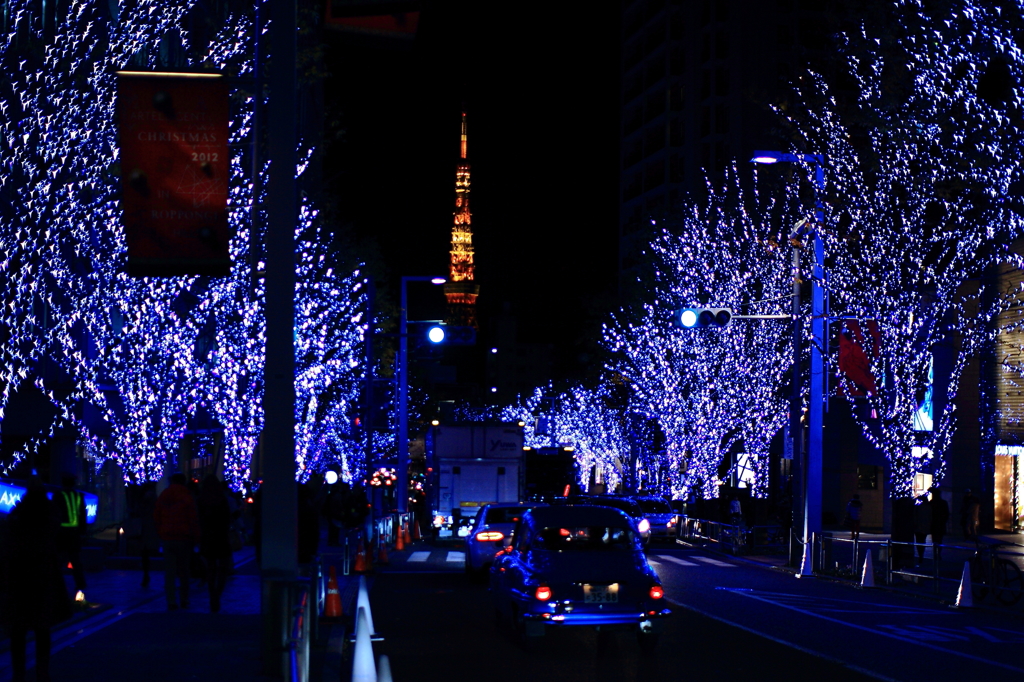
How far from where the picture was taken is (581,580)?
13.2 meters

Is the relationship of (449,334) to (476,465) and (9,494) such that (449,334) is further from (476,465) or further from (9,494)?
(9,494)

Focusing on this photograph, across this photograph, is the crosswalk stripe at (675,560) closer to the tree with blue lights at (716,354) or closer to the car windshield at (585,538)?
the tree with blue lights at (716,354)

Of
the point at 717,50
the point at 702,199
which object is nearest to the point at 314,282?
the point at 702,199

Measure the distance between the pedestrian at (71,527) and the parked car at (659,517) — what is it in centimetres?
2127

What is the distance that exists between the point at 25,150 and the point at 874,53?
15.8m

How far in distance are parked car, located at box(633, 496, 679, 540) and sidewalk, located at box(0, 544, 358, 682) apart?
64.1 ft

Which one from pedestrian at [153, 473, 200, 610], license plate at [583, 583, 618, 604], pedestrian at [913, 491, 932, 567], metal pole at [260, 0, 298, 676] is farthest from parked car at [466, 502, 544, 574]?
metal pole at [260, 0, 298, 676]

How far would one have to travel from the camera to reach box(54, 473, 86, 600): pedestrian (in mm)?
16641

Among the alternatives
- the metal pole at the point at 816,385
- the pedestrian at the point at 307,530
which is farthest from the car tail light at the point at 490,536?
the metal pole at the point at 816,385

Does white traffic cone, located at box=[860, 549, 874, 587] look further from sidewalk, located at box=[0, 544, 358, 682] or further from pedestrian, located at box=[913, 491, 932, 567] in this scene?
sidewalk, located at box=[0, 544, 358, 682]

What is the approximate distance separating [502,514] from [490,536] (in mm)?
1151

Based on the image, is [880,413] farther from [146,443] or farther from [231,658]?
[231,658]

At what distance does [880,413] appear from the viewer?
27.9 meters

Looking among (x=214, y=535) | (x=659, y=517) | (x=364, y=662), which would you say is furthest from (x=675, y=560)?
(x=364, y=662)
